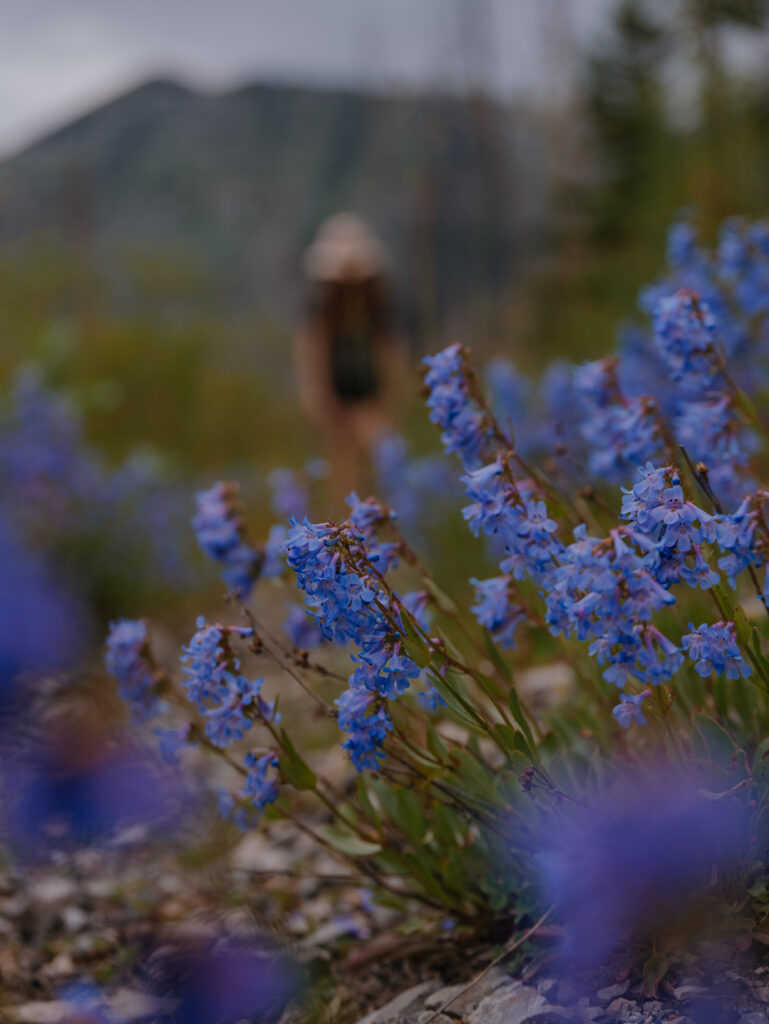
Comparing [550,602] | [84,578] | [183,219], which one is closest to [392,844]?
[550,602]

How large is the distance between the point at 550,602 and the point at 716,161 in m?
13.0

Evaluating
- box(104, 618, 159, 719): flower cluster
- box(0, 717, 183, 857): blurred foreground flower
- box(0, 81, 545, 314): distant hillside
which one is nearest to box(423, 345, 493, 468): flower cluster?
box(104, 618, 159, 719): flower cluster

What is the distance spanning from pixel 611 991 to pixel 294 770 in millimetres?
646

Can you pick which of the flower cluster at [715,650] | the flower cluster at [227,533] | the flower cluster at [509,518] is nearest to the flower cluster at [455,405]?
the flower cluster at [509,518]

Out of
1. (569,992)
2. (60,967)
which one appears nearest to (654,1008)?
(569,992)

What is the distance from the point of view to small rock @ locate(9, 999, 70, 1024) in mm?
1904

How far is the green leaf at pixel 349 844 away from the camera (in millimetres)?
1817

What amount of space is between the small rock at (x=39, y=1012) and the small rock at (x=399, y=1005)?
639mm

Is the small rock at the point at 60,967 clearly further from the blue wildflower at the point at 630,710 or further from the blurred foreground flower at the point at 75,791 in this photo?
the blue wildflower at the point at 630,710

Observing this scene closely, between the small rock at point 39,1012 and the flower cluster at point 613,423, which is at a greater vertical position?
the flower cluster at point 613,423

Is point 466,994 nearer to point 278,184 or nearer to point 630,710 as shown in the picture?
point 630,710

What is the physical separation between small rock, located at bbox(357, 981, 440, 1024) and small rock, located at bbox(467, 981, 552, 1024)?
18 cm

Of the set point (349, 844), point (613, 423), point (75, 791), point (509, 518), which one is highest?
point (613, 423)

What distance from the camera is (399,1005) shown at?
1.76m
